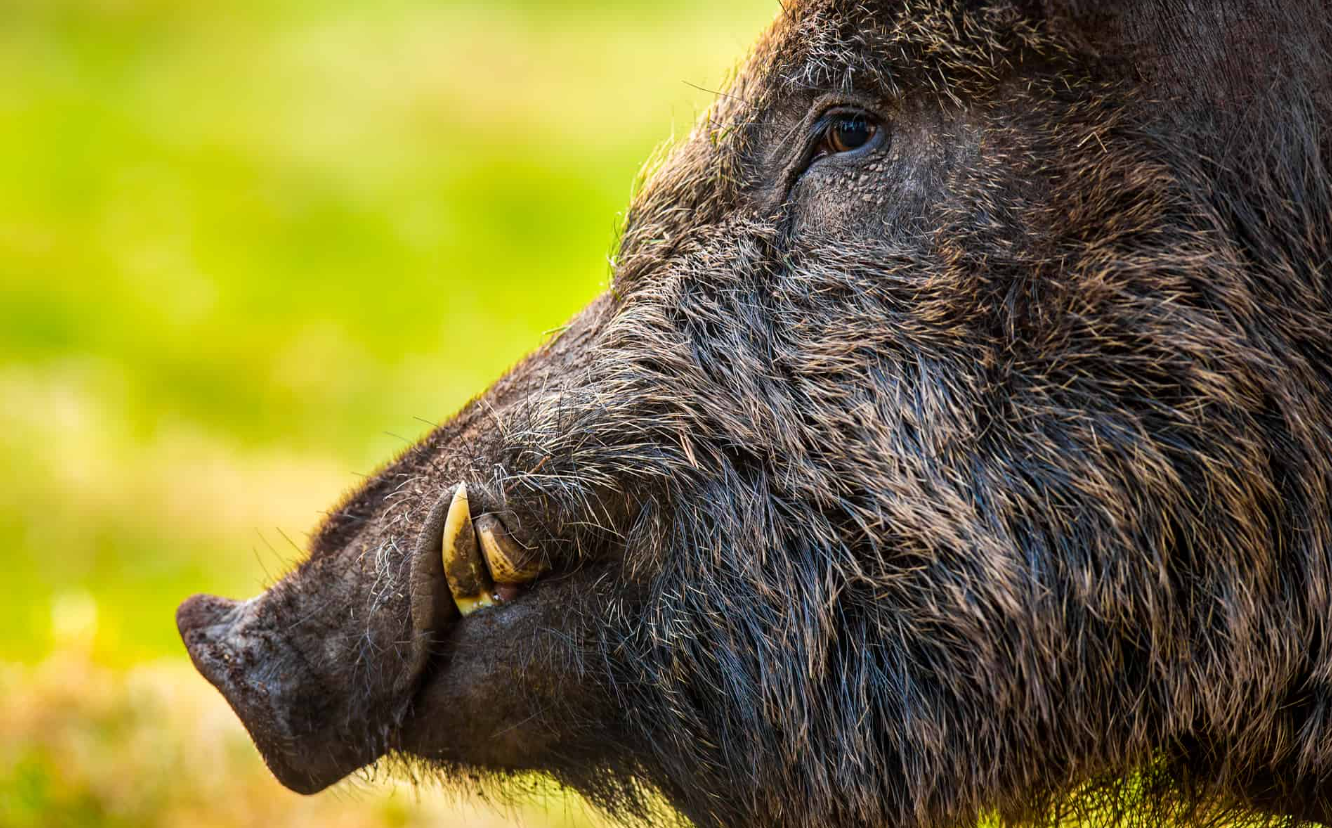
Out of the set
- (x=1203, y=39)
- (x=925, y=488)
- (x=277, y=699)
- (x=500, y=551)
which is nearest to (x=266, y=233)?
(x=277, y=699)

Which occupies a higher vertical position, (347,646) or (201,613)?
(201,613)

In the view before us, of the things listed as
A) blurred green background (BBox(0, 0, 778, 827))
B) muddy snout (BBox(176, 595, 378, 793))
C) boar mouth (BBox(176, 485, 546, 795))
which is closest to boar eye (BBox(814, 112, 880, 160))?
blurred green background (BBox(0, 0, 778, 827))

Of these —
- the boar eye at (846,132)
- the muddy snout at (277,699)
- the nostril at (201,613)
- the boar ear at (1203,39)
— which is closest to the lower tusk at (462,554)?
the muddy snout at (277,699)

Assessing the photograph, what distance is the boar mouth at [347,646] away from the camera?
2.89 meters

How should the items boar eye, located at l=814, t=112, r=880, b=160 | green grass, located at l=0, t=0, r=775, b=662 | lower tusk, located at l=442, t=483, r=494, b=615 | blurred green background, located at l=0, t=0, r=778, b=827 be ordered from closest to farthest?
lower tusk, located at l=442, t=483, r=494, b=615, boar eye, located at l=814, t=112, r=880, b=160, blurred green background, located at l=0, t=0, r=778, b=827, green grass, located at l=0, t=0, r=775, b=662

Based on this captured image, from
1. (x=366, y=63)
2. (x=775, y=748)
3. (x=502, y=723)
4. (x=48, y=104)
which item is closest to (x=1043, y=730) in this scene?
(x=775, y=748)

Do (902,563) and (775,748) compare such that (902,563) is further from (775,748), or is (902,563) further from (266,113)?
(266,113)

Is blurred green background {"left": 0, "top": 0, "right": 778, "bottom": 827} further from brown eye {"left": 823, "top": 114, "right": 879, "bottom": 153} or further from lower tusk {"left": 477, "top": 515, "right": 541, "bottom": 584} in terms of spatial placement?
lower tusk {"left": 477, "top": 515, "right": 541, "bottom": 584}

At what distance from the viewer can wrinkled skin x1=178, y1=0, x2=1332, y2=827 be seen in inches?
108

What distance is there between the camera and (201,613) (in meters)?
3.08

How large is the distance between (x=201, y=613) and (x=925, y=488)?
1532mm

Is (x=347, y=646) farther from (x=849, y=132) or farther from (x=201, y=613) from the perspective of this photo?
(x=849, y=132)

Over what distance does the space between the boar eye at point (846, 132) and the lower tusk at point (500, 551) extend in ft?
3.34

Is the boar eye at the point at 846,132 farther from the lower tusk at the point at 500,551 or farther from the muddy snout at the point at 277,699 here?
the muddy snout at the point at 277,699
